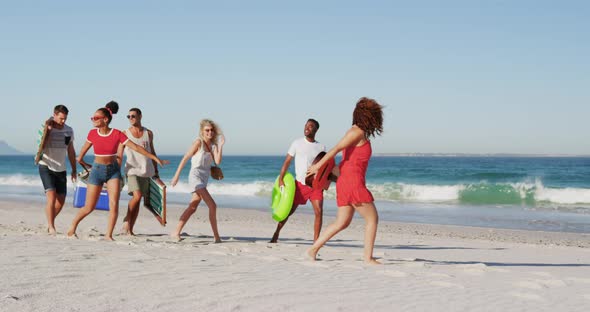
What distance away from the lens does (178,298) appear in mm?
4461

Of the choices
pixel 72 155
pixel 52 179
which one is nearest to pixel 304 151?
pixel 72 155

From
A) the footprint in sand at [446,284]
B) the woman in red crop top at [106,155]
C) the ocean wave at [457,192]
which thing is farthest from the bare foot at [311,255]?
the ocean wave at [457,192]

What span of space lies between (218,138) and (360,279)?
149 inches

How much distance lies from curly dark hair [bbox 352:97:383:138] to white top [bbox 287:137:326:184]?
2088 mm

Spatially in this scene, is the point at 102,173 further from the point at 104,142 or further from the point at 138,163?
the point at 138,163

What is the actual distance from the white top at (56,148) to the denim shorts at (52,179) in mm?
62

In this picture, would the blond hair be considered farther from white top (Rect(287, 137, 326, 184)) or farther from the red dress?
the red dress

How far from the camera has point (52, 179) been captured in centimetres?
891

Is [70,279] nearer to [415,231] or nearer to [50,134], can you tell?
[50,134]

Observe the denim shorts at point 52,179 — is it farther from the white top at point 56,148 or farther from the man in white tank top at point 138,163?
the man in white tank top at point 138,163

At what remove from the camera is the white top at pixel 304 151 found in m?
8.42

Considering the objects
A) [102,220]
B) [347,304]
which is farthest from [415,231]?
[347,304]

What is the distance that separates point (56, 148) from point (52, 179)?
0.42 m

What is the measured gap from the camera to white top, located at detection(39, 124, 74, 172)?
880 centimetres
